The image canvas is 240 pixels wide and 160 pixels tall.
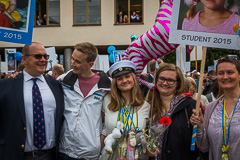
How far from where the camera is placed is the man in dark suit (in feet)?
9.42

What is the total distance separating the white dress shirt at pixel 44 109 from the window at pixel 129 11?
46.3ft

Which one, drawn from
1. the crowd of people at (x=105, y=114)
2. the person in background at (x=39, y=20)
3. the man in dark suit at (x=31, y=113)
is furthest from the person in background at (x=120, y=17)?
the man in dark suit at (x=31, y=113)

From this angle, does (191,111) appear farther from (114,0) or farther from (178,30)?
(114,0)

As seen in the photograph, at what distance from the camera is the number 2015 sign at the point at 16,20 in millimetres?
3193

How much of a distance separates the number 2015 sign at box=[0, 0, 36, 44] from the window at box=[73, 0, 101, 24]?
1390cm

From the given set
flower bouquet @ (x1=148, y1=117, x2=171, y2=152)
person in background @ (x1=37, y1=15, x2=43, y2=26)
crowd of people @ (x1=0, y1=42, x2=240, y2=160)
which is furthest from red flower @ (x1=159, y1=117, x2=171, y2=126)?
person in background @ (x1=37, y1=15, x2=43, y2=26)

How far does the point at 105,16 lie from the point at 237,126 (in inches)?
586

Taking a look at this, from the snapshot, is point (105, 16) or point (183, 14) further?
point (105, 16)

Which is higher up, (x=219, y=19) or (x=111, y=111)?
(x=219, y=19)

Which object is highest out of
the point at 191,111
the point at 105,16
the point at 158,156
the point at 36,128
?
the point at 105,16

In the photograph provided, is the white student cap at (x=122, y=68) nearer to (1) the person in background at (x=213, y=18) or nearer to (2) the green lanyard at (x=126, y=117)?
(2) the green lanyard at (x=126, y=117)

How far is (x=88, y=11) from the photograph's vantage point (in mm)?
16984

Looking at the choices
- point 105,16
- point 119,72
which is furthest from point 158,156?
point 105,16

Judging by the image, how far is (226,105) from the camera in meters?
2.76
